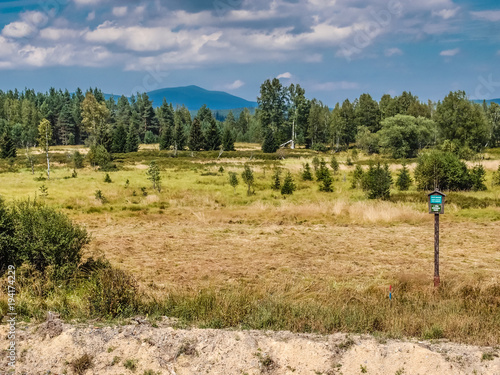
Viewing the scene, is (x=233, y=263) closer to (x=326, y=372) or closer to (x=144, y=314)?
(x=144, y=314)

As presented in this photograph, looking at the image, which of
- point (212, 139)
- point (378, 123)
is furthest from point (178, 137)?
point (378, 123)

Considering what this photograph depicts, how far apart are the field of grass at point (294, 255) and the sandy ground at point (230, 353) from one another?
0.55 meters

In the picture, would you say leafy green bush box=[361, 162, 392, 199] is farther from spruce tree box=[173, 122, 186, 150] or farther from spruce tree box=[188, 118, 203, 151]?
spruce tree box=[173, 122, 186, 150]

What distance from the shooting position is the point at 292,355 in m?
6.37

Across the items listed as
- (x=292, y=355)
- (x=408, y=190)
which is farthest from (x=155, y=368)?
(x=408, y=190)

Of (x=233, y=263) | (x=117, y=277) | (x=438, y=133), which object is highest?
(x=438, y=133)

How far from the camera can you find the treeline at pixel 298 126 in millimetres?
61812

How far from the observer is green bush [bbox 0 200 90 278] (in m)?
9.87

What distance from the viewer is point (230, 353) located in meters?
6.47

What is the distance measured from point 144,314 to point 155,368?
1807 mm

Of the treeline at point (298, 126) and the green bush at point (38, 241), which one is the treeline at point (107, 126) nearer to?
the treeline at point (298, 126)

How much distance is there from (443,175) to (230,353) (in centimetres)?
2785

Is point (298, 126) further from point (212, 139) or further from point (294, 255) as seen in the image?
point (294, 255)

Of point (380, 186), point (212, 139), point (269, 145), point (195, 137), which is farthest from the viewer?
point (212, 139)
